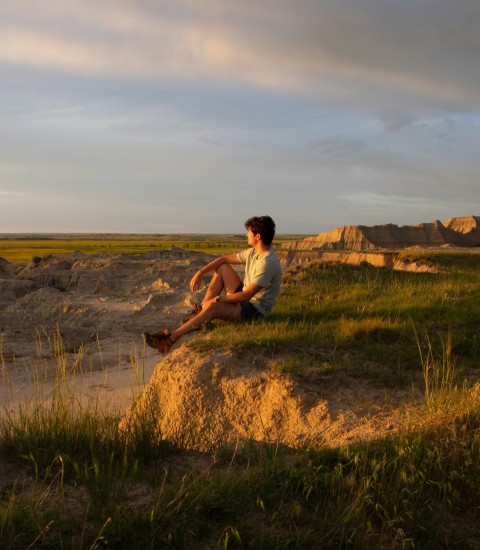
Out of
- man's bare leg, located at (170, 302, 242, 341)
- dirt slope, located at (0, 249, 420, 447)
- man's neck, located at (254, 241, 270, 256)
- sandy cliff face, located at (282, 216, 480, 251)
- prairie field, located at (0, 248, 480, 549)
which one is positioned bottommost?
dirt slope, located at (0, 249, 420, 447)

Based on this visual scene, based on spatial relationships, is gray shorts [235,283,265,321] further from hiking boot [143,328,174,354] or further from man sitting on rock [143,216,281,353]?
hiking boot [143,328,174,354]

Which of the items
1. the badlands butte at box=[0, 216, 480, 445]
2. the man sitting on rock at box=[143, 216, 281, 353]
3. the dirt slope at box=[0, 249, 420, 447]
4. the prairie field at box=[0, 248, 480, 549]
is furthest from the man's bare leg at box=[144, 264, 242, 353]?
the prairie field at box=[0, 248, 480, 549]

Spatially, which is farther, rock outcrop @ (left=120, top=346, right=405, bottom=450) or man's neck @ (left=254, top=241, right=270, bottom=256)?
man's neck @ (left=254, top=241, right=270, bottom=256)

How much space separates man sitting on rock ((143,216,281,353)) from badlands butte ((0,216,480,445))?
12.4 inches

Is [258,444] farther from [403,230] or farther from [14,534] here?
[403,230]

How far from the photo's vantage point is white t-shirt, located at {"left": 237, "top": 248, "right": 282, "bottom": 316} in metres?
7.60

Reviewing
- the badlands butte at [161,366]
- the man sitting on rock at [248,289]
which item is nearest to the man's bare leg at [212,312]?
the man sitting on rock at [248,289]

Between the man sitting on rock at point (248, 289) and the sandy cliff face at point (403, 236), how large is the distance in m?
43.1

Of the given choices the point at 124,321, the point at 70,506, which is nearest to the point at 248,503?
the point at 70,506

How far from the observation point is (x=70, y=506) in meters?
3.03

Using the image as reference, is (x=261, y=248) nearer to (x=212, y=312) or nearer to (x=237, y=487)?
(x=212, y=312)

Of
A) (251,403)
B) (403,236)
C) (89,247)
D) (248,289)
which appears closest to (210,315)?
(248,289)

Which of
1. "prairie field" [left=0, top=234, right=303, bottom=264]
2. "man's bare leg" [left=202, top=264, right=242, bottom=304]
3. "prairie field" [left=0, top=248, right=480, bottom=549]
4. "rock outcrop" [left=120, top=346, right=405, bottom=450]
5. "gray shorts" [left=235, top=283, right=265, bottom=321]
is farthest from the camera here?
"prairie field" [left=0, top=234, right=303, bottom=264]

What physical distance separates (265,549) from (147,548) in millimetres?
619
